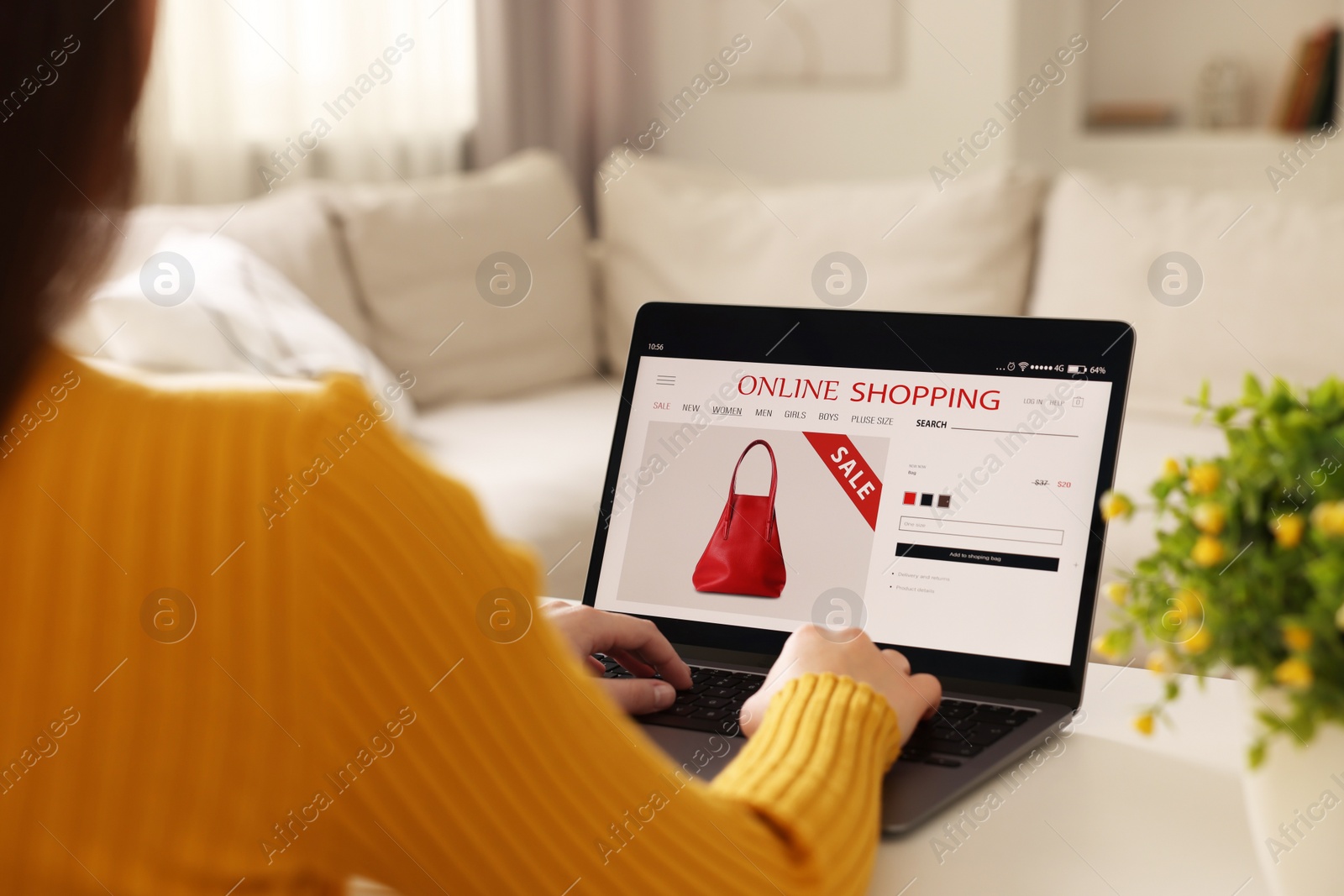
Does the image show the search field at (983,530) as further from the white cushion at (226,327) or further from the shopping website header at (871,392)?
the white cushion at (226,327)

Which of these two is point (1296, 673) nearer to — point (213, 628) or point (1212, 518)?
point (1212, 518)

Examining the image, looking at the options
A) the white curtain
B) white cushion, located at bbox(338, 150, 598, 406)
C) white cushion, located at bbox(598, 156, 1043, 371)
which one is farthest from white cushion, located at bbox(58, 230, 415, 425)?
the white curtain

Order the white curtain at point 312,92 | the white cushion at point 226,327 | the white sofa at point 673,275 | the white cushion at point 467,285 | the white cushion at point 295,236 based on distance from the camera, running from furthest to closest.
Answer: the white curtain at point 312,92 < the white cushion at point 467,285 < the white cushion at point 295,236 < the white sofa at point 673,275 < the white cushion at point 226,327

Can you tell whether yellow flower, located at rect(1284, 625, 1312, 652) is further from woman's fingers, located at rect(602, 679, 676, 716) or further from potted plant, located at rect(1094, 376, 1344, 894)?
woman's fingers, located at rect(602, 679, 676, 716)

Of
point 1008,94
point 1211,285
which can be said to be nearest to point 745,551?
point 1211,285

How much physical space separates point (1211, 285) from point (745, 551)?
1566 millimetres

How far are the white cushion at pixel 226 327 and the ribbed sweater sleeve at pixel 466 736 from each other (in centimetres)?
125

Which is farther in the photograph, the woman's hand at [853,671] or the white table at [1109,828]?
the woman's hand at [853,671]

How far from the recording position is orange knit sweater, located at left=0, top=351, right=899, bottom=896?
1.45 feet

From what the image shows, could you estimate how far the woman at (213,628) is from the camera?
0.44m

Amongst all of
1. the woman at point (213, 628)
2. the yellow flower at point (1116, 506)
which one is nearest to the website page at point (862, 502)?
the yellow flower at point (1116, 506)

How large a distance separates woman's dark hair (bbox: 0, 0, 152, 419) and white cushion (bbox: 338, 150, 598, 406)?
2058 millimetres

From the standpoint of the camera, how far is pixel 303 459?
0.44 meters

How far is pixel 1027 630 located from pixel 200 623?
57 centimetres
